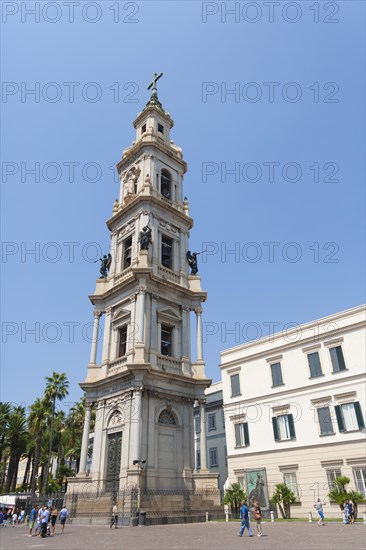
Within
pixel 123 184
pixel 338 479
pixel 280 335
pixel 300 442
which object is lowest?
pixel 338 479

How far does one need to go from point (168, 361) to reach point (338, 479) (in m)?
13.6

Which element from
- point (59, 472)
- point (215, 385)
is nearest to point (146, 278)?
point (215, 385)

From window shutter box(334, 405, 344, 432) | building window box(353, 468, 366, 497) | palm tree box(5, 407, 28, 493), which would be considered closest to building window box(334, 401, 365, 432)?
window shutter box(334, 405, 344, 432)

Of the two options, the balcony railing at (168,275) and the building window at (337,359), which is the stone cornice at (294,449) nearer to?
the building window at (337,359)

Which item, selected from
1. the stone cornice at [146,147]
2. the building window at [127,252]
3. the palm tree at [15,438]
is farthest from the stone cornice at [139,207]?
the palm tree at [15,438]

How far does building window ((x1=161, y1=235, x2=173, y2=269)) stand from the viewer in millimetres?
31547

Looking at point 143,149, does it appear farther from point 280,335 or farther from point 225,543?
point 225,543

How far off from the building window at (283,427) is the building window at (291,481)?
251 centimetres

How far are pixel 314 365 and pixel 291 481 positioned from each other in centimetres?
874

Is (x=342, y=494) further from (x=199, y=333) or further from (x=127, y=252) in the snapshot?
(x=127, y=252)

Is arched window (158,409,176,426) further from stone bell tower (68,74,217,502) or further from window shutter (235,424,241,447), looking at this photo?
window shutter (235,424,241,447)

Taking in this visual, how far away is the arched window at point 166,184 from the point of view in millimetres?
34544

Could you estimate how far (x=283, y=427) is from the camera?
105 feet

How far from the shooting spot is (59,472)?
47594 mm
